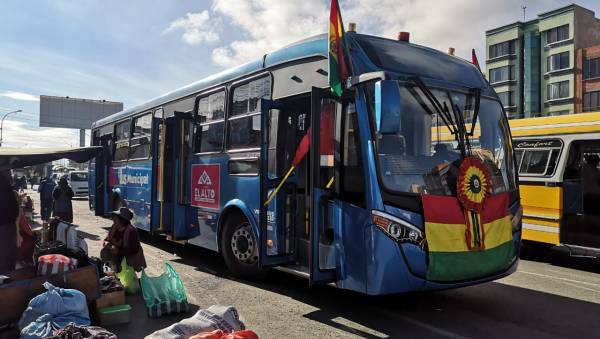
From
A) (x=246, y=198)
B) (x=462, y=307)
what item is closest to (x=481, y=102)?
(x=462, y=307)

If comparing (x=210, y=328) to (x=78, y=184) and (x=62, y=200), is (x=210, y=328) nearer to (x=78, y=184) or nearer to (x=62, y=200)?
(x=62, y=200)

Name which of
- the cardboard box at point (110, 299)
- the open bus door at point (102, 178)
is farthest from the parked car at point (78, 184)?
the cardboard box at point (110, 299)

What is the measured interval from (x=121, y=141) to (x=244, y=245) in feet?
21.6

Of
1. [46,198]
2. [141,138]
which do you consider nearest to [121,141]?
[141,138]

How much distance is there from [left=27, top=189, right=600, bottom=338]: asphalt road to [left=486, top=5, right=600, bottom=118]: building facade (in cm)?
3627

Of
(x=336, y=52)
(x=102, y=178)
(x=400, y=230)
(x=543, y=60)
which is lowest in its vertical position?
(x=400, y=230)

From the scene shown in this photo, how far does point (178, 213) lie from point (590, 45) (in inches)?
1654

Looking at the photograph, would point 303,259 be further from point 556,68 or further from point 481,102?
point 556,68

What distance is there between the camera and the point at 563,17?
39.0 m

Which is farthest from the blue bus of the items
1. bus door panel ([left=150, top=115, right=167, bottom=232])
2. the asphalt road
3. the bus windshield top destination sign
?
the bus windshield top destination sign

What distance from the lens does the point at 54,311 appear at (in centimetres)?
432

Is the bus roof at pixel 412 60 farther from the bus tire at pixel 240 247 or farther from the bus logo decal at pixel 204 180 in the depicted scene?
the bus tire at pixel 240 247

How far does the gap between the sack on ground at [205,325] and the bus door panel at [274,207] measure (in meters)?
1.63

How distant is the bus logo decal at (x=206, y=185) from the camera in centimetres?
726
